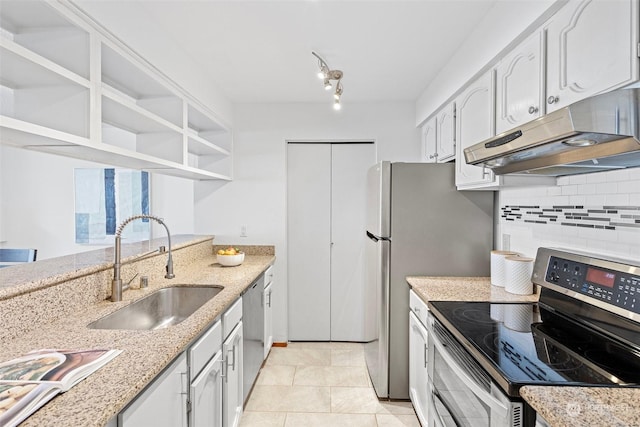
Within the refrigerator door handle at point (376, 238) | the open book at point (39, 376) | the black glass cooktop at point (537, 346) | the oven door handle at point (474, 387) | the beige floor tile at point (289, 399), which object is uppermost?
the refrigerator door handle at point (376, 238)

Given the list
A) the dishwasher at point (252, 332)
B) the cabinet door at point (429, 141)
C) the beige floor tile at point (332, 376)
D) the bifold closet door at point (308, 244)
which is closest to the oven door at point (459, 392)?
the beige floor tile at point (332, 376)

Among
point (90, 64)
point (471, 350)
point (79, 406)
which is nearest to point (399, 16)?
point (90, 64)

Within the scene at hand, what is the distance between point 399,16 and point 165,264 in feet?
7.04

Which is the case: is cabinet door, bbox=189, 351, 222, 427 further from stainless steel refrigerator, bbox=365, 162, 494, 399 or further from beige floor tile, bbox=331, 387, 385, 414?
stainless steel refrigerator, bbox=365, 162, 494, 399

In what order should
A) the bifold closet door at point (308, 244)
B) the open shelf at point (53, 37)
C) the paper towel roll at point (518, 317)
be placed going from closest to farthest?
the open shelf at point (53, 37)
the paper towel roll at point (518, 317)
the bifold closet door at point (308, 244)

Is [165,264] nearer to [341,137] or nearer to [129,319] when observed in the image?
[129,319]

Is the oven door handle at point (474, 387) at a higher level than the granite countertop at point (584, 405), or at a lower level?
lower

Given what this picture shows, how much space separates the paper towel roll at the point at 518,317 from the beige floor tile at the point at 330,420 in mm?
1174

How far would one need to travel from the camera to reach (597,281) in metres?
1.30

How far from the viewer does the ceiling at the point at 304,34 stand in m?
1.71

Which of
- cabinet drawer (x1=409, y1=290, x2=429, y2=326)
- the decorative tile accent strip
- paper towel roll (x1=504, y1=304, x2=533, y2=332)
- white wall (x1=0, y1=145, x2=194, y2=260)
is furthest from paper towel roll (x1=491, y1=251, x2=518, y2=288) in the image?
white wall (x1=0, y1=145, x2=194, y2=260)

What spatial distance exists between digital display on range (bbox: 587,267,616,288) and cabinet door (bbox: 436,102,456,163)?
4.14 feet

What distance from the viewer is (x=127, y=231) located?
3779 millimetres

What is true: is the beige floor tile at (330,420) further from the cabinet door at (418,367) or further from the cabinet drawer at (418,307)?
the cabinet drawer at (418,307)
